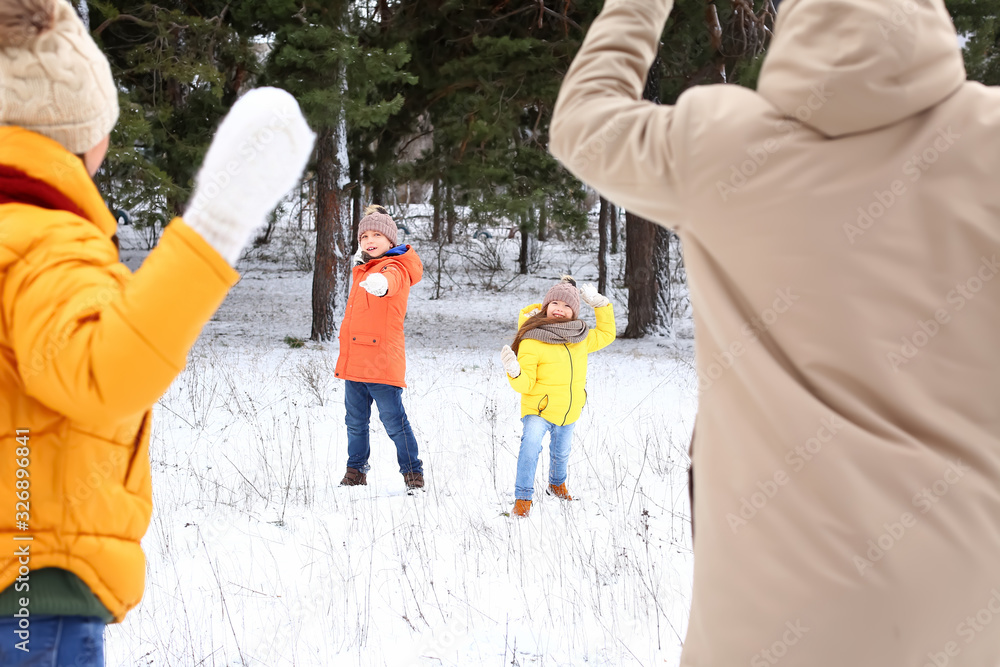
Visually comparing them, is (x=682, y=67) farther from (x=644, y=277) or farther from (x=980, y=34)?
(x=980, y=34)

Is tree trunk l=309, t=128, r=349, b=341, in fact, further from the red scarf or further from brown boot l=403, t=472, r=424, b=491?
the red scarf

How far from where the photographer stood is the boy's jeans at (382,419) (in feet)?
16.8

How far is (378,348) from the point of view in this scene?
16.6ft

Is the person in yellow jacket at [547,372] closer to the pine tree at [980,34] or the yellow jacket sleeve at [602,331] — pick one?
the yellow jacket sleeve at [602,331]

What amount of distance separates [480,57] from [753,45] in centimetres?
369

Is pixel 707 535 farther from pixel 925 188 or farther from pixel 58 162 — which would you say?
pixel 58 162

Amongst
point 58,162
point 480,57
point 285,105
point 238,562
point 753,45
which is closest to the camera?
point 285,105

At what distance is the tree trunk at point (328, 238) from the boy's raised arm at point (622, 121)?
1105cm

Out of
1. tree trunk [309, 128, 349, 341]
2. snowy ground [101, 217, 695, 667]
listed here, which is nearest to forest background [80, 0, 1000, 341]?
tree trunk [309, 128, 349, 341]

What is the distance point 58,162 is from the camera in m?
1.25

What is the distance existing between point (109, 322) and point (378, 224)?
4212 mm

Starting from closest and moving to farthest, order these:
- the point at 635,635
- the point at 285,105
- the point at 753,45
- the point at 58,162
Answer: the point at 285,105
the point at 58,162
the point at 635,635
the point at 753,45

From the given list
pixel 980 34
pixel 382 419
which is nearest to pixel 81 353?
pixel 382 419

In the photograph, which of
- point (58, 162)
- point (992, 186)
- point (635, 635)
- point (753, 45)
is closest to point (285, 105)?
point (58, 162)
